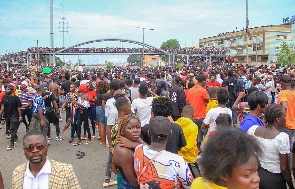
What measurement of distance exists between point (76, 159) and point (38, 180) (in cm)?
490

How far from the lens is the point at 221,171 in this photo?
188 cm

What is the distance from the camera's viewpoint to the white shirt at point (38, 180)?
2598 mm

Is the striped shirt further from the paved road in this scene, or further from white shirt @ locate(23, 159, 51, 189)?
white shirt @ locate(23, 159, 51, 189)

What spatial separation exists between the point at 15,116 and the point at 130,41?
6900 centimetres

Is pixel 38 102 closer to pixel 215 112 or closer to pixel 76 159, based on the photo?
pixel 76 159

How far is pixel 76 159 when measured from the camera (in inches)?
291

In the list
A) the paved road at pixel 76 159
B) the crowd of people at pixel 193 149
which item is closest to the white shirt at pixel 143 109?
the crowd of people at pixel 193 149

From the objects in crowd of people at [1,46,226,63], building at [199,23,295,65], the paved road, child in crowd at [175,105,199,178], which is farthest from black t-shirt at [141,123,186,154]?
building at [199,23,295,65]

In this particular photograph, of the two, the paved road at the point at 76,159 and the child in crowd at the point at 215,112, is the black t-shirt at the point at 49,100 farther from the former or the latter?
the child in crowd at the point at 215,112

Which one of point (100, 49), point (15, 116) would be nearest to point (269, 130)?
point (15, 116)

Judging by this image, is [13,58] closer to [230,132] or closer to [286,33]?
[286,33]

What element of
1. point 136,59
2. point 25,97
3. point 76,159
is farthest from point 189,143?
point 136,59

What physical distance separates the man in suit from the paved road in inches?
126

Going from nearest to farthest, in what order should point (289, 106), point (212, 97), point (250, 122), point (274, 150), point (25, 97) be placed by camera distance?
point (274, 150)
point (250, 122)
point (289, 106)
point (212, 97)
point (25, 97)
